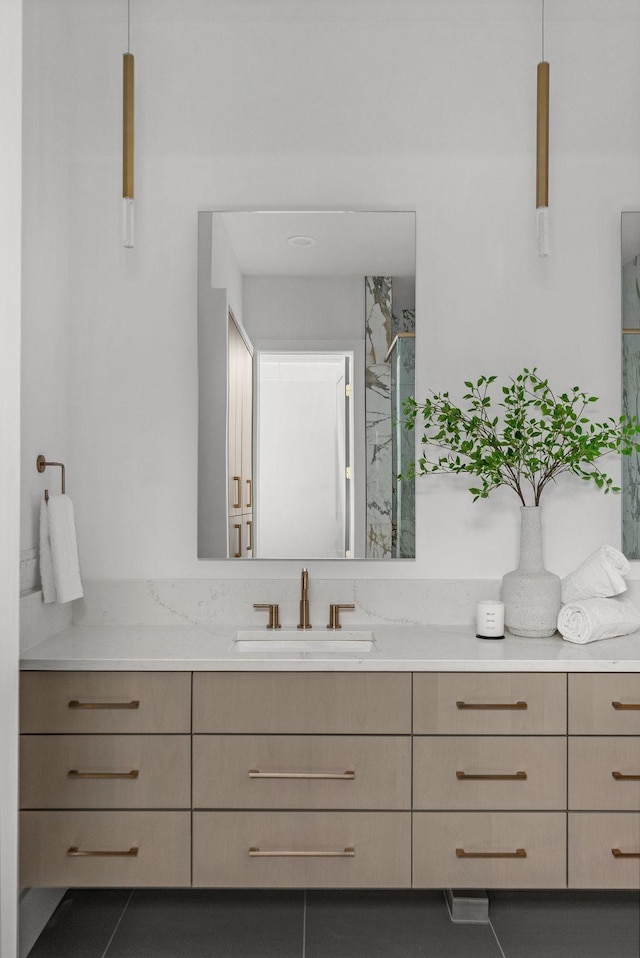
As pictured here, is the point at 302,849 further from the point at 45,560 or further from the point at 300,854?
the point at 45,560

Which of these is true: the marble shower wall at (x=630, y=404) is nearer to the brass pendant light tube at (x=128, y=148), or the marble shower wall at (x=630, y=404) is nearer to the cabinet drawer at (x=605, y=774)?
the cabinet drawer at (x=605, y=774)

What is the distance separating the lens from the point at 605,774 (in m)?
1.94

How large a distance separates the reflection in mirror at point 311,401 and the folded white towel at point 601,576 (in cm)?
54

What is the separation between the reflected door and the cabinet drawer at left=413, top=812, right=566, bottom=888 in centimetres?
82

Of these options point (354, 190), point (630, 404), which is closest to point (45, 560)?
point (354, 190)

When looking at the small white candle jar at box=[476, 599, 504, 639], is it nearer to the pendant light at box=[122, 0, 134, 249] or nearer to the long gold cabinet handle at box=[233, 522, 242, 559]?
the long gold cabinet handle at box=[233, 522, 242, 559]

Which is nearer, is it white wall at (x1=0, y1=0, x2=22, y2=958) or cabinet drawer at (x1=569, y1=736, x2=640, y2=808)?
white wall at (x1=0, y1=0, x2=22, y2=958)

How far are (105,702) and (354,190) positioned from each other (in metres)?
1.68

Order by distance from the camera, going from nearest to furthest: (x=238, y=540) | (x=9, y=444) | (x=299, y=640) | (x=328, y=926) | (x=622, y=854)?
1. (x=9, y=444)
2. (x=622, y=854)
3. (x=328, y=926)
4. (x=299, y=640)
5. (x=238, y=540)

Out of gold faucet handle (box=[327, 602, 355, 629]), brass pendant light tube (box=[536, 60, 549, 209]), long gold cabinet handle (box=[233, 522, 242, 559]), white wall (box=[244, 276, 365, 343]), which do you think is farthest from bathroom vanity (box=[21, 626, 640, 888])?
brass pendant light tube (box=[536, 60, 549, 209])

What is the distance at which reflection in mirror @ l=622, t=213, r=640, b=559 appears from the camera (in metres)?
2.40

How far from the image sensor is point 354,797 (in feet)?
6.39

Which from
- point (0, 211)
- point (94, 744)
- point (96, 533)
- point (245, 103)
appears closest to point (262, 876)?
point (94, 744)

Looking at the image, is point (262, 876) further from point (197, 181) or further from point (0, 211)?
point (197, 181)
